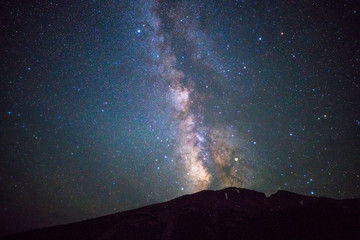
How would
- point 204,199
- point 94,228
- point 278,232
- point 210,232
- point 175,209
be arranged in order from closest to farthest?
point 278,232
point 210,232
point 94,228
point 175,209
point 204,199

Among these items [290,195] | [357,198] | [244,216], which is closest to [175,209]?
[244,216]

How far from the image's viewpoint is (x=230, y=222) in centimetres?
3294

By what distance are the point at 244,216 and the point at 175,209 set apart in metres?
12.9

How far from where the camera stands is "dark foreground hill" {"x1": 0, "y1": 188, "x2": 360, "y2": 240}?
94.3ft

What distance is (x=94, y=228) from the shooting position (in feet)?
112

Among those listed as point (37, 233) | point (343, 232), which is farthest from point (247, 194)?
point (37, 233)

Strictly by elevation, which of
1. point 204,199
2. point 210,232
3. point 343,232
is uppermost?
point 204,199

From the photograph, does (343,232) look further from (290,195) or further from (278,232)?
(290,195)

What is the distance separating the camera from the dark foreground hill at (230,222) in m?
28.7

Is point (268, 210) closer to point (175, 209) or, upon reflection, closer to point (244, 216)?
point (244, 216)

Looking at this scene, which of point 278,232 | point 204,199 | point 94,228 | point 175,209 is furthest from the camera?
point 204,199

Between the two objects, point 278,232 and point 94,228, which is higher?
point 94,228

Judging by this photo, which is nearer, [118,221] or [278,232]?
[278,232]

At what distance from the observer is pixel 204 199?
140ft
